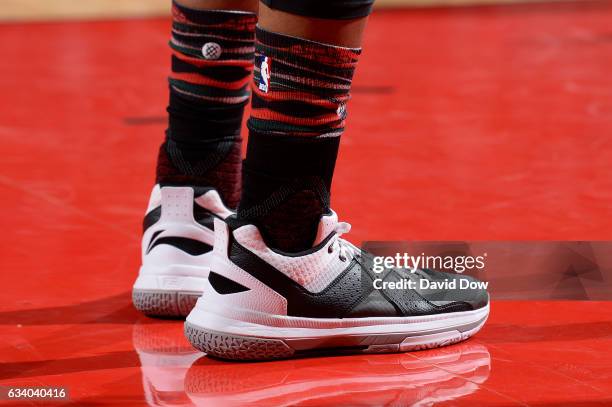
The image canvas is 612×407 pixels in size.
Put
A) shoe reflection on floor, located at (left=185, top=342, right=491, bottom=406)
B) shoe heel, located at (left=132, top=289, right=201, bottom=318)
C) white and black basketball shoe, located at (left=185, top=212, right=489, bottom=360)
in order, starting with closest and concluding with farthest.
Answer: shoe reflection on floor, located at (left=185, top=342, right=491, bottom=406), white and black basketball shoe, located at (left=185, top=212, right=489, bottom=360), shoe heel, located at (left=132, top=289, right=201, bottom=318)

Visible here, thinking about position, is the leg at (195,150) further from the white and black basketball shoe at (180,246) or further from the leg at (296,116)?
the leg at (296,116)

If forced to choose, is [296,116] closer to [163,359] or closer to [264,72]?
[264,72]

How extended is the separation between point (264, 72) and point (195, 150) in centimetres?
28

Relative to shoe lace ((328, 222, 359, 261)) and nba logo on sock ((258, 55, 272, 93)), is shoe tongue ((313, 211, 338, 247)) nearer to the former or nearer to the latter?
shoe lace ((328, 222, 359, 261))

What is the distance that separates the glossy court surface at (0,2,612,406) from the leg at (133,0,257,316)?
2.8 inches

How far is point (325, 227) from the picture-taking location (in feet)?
4.03

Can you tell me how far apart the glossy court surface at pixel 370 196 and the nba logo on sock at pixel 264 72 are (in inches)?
12.6

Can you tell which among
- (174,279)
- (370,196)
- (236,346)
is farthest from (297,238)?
(370,196)

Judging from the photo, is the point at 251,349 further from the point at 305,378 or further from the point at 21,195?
the point at 21,195

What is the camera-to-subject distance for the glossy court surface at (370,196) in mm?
1159

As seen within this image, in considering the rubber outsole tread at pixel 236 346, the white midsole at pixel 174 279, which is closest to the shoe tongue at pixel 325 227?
the rubber outsole tread at pixel 236 346

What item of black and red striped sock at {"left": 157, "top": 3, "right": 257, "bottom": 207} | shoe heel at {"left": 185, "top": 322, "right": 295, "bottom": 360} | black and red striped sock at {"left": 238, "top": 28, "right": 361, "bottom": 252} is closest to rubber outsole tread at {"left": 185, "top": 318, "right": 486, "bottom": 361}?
shoe heel at {"left": 185, "top": 322, "right": 295, "bottom": 360}

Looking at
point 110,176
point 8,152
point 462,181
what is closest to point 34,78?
point 8,152

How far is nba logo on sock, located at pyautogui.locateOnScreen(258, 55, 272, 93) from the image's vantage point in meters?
1.18
